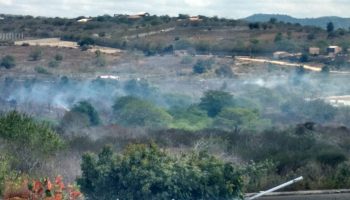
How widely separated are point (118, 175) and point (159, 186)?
917mm

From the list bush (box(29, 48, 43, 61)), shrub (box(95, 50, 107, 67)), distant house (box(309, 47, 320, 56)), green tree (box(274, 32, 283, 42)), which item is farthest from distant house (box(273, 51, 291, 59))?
bush (box(29, 48, 43, 61))

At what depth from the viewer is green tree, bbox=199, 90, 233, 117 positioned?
5369 centimetres

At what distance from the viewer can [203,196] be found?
20281 millimetres

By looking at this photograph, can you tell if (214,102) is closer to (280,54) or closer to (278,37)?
(280,54)

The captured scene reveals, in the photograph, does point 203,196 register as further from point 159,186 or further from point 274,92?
point 274,92

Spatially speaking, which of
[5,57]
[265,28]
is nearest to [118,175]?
[5,57]

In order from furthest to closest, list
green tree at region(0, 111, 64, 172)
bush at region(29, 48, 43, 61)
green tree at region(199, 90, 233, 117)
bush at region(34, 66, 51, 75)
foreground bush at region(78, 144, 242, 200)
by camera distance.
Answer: bush at region(29, 48, 43, 61) < bush at region(34, 66, 51, 75) < green tree at region(199, 90, 233, 117) < green tree at region(0, 111, 64, 172) < foreground bush at region(78, 144, 242, 200)

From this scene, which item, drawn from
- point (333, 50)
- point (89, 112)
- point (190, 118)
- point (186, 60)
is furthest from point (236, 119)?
point (333, 50)

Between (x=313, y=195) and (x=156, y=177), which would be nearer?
(x=156, y=177)

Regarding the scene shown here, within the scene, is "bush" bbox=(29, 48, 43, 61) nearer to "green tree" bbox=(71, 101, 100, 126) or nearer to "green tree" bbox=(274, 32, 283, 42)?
"green tree" bbox=(274, 32, 283, 42)

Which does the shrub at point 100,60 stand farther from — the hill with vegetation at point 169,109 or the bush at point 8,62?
the bush at point 8,62

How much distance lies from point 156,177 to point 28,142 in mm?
7643

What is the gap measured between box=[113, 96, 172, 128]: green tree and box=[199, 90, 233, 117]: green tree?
3006 mm

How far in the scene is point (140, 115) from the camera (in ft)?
164
